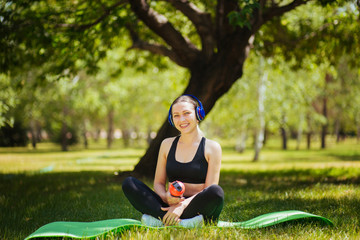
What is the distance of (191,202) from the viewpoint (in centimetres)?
357

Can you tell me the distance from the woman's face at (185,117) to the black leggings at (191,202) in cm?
74

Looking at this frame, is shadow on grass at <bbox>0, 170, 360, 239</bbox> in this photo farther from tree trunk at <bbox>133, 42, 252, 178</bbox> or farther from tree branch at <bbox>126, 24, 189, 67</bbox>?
tree branch at <bbox>126, 24, 189, 67</bbox>

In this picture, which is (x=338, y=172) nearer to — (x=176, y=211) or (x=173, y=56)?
(x=173, y=56)

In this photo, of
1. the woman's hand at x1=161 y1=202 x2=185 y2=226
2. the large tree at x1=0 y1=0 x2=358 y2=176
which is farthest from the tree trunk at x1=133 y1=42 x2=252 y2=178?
Result: the woman's hand at x1=161 y1=202 x2=185 y2=226

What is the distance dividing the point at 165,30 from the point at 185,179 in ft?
16.5

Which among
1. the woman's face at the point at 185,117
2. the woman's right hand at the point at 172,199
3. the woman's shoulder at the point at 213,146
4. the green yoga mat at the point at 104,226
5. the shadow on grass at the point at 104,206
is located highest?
the woman's face at the point at 185,117

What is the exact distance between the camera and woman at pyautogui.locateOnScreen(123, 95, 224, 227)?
3578mm

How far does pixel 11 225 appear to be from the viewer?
4383mm

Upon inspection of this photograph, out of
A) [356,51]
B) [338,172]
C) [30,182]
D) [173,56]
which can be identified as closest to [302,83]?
[356,51]

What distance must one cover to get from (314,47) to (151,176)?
6274mm

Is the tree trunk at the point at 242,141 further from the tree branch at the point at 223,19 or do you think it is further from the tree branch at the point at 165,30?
the tree branch at the point at 165,30

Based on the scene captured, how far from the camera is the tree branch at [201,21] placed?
325 inches

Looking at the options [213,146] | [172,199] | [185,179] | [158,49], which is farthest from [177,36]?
[172,199]

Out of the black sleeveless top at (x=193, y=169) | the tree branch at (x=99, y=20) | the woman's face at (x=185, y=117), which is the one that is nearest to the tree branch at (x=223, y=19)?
the tree branch at (x=99, y=20)
